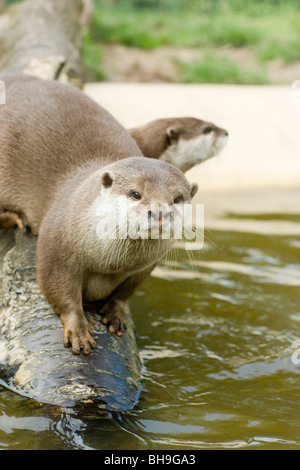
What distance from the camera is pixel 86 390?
236 centimetres

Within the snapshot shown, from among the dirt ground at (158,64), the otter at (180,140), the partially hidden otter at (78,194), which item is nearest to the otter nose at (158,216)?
the partially hidden otter at (78,194)

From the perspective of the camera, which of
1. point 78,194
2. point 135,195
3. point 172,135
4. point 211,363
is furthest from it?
point 172,135

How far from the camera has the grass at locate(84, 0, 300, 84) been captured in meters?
9.39

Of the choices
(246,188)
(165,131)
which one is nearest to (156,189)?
(165,131)

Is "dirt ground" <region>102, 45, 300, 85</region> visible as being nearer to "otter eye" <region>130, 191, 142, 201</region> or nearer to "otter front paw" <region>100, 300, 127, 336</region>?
"otter front paw" <region>100, 300, 127, 336</region>

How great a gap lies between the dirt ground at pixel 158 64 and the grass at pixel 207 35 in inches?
4.1

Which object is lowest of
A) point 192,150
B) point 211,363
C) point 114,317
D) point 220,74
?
point 211,363

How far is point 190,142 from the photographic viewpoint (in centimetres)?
386

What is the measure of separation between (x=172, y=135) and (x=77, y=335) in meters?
1.60

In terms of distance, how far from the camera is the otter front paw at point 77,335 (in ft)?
8.18

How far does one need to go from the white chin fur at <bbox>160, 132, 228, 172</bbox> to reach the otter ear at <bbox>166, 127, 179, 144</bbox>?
3cm

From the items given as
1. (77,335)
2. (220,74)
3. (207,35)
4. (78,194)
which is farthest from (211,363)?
(207,35)

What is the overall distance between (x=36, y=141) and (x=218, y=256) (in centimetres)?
218

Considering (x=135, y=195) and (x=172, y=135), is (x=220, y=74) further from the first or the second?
(x=135, y=195)
